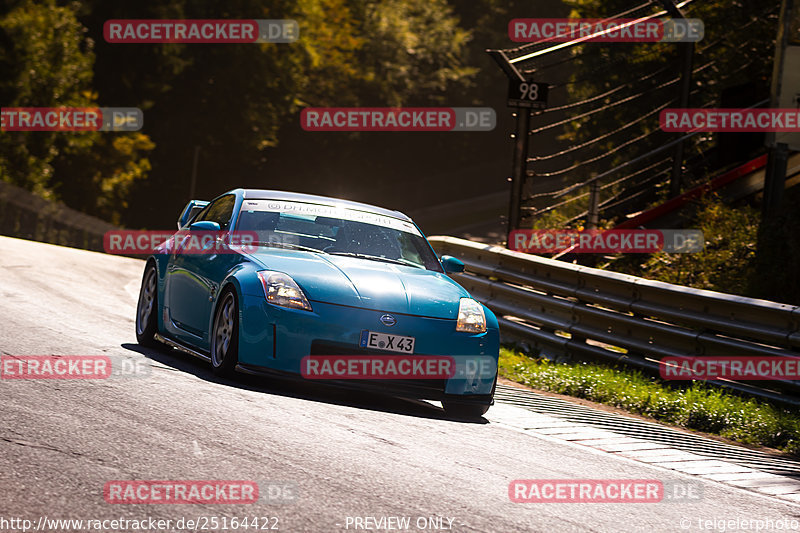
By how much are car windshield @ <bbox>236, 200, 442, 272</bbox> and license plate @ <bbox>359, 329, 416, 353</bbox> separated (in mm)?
1188

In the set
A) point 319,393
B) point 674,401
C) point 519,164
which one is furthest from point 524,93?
point 319,393

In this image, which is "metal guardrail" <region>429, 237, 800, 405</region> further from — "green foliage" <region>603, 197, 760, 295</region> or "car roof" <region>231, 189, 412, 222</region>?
"car roof" <region>231, 189, 412, 222</region>

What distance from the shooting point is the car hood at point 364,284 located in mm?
7414

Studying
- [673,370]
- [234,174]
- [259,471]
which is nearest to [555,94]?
[234,174]

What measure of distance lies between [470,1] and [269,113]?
2229cm

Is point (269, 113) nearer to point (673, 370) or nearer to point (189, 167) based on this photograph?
point (189, 167)

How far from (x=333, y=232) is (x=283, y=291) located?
4.22 ft

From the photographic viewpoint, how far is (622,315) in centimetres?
1073

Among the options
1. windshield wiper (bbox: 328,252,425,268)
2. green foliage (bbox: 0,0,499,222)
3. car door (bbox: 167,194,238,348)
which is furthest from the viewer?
green foliage (bbox: 0,0,499,222)

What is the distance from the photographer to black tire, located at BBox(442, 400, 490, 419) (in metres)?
7.77

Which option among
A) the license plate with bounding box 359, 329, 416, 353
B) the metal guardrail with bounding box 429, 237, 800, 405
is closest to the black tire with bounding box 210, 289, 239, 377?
the license plate with bounding box 359, 329, 416, 353

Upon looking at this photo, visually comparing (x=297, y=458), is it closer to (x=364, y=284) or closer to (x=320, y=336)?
(x=320, y=336)

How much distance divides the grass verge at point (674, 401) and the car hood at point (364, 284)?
2186 millimetres

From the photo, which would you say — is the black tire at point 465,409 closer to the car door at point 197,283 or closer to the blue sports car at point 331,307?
the blue sports car at point 331,307
